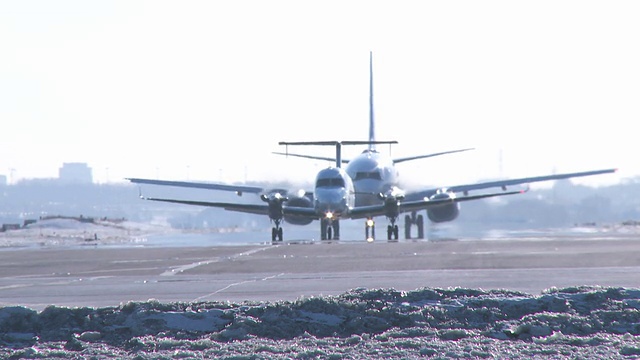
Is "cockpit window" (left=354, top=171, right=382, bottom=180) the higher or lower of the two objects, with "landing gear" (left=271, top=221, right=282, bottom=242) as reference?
higher

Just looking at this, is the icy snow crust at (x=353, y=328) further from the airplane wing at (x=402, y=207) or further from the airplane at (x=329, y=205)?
the airplane wing at (x=402, y=207)

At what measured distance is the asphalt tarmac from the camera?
17.2 meters

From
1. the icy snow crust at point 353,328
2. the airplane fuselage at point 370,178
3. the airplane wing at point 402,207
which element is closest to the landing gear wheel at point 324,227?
Result: the airplane wing at point 402,207

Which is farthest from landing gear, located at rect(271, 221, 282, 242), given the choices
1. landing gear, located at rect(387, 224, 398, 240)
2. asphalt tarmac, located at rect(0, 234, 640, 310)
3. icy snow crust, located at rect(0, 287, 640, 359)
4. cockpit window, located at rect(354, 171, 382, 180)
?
icy snow crust, located at rect(0, 287, 640, 359)

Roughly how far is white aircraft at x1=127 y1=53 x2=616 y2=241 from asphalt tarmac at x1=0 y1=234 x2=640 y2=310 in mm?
19324

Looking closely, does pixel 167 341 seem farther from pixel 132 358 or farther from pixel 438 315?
pixel 438 315

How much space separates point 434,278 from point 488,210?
60.5 meters

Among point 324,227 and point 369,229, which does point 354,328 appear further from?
point 369,229

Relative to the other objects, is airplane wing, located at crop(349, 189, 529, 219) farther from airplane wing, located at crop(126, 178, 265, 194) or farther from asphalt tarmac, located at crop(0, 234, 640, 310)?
asphalt tarmac, located at crop(0, 234, 640, 310)

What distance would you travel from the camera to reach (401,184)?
61250 mm

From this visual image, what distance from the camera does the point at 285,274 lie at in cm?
2180

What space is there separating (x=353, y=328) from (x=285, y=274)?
1056 cm

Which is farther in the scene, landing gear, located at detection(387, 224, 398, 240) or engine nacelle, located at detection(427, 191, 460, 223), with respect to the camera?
engine nacelle, located at detection(427, 191, 460, 223)

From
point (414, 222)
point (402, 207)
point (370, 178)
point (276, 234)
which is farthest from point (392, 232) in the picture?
point (414, 222)
